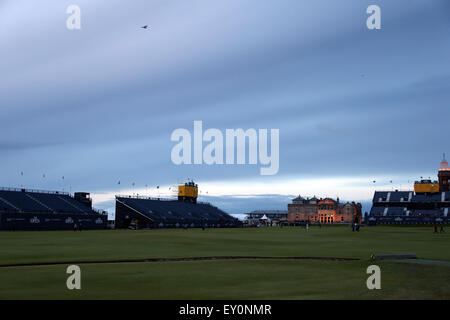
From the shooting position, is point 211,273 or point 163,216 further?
point 163,216

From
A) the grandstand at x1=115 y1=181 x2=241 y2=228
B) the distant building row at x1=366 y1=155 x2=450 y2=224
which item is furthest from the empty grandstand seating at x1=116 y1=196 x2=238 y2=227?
the distant building row at x1=366 y1=155 x2=450 y2=224

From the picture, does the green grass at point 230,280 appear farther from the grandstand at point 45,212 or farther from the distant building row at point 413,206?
the distant building row at point 413,206

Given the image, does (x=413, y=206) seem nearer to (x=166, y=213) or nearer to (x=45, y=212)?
(x=166, y=213)

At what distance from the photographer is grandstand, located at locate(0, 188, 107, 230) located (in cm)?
8450

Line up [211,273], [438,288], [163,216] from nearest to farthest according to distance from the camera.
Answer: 1. [438,288]
2. [211,273]
3. [163,216]

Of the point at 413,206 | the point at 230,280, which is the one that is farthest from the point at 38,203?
the point at 413,206

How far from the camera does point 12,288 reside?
1573 centimetres

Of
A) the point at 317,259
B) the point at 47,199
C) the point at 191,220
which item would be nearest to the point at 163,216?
the point at 191,220

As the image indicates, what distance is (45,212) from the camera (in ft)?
300

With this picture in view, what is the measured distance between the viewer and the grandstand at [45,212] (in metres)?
84.5

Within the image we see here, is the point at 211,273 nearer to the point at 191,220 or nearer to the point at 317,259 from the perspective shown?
the point at 317,259

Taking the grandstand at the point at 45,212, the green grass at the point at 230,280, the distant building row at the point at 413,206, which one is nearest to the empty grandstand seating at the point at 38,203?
the grandstand at the point at 45,212
